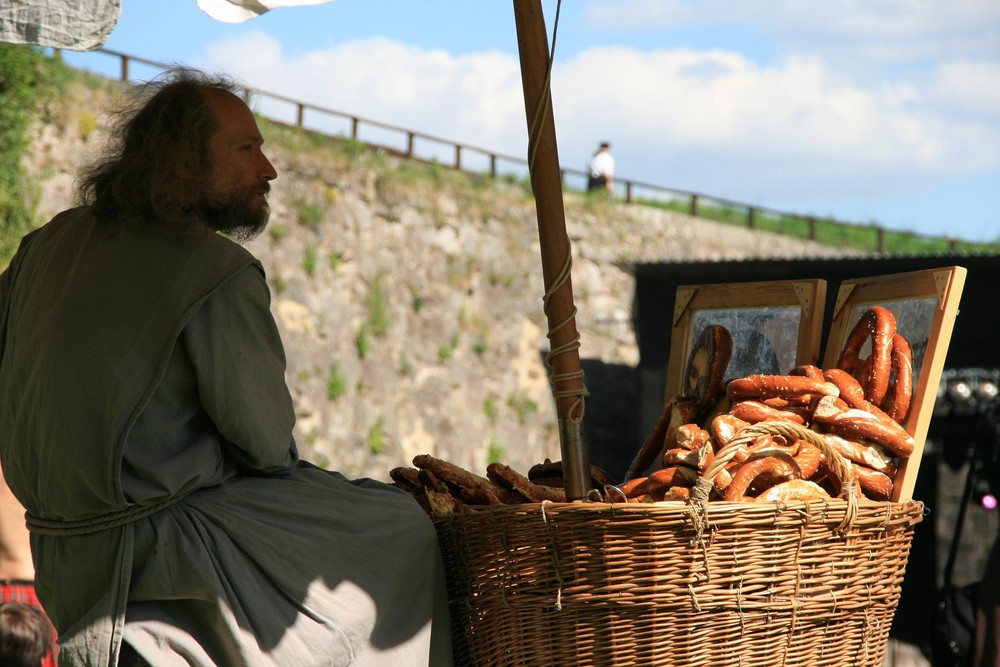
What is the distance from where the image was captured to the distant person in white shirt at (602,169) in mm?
16141

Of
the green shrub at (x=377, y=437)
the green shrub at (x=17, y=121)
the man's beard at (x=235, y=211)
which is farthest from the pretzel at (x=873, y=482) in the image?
the green shrub at (x=377, y=437)

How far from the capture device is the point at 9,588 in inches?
184

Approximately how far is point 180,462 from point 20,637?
189 centimetres

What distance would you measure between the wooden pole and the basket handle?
32cm

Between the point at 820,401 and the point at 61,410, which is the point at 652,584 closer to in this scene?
the point at 820,401

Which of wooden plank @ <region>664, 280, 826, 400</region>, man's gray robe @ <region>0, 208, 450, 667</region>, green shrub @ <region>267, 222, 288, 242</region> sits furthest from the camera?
green shrub @ <region>267, 222, 288, 242</region>

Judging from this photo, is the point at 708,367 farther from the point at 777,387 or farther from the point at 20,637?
the point at 20,637

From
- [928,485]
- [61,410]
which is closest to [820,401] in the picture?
[61,410]

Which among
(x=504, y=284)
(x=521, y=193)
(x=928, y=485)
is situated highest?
(x=521, y=193)

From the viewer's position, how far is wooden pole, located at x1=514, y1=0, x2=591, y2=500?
93.0 inches

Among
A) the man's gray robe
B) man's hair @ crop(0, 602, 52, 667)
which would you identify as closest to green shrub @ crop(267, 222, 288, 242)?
man's hair @ crop(0, 602, 52, 667)

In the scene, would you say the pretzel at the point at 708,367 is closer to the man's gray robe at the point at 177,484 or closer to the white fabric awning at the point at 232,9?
the man's gray robe at the point at 177,484

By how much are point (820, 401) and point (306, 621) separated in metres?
A: 1.23

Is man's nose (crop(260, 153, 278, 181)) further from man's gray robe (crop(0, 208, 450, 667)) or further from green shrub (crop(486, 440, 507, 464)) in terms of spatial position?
green shrub (crop(486, 440, 507, 464))
